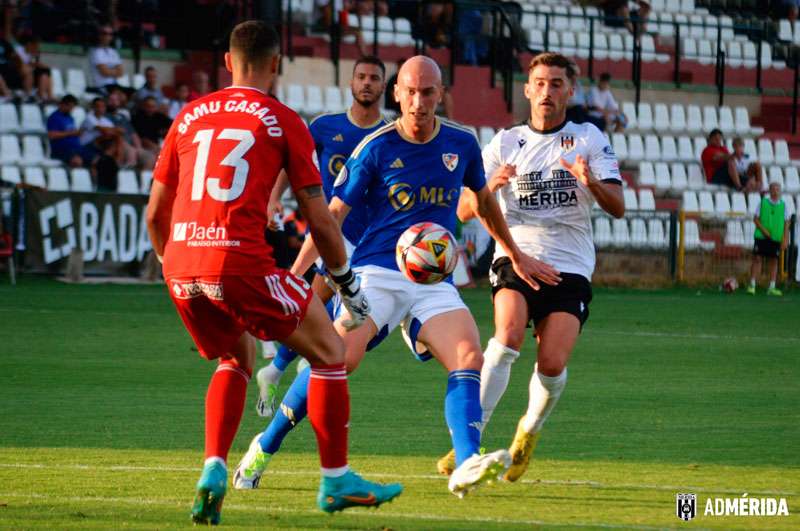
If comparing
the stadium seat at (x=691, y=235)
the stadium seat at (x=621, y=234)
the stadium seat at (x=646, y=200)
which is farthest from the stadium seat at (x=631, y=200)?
the stadium seat at (x=621, y=234)

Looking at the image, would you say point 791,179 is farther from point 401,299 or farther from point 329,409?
point 329,409

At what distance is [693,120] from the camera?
1320 inches

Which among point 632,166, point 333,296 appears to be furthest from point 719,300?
point 333,296

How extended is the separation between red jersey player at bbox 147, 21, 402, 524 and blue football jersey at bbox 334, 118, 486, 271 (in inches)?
54.8

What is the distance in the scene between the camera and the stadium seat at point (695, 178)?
1223 inches

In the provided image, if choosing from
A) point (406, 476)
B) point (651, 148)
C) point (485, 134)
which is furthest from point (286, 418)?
point (651, 148)

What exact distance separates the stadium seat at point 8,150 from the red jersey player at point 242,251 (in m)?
17.3

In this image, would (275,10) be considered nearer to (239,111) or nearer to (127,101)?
(127,101)

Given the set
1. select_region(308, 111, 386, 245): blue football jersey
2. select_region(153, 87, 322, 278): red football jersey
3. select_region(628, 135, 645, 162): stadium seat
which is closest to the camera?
select_region(153, 87, 322, 278): red football jersey

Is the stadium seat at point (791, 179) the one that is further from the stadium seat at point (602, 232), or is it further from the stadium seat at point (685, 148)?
the stadium seat at point (602, 232)

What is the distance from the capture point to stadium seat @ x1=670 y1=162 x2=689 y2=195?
31.0 m

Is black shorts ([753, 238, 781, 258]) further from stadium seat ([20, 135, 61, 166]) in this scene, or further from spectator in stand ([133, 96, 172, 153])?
stadium seat ([20, 135, 61, 166])

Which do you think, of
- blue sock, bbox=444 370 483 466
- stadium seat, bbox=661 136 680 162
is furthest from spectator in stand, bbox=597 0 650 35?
blue sock, bbox=444 370 483 466

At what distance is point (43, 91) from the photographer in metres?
23.8
